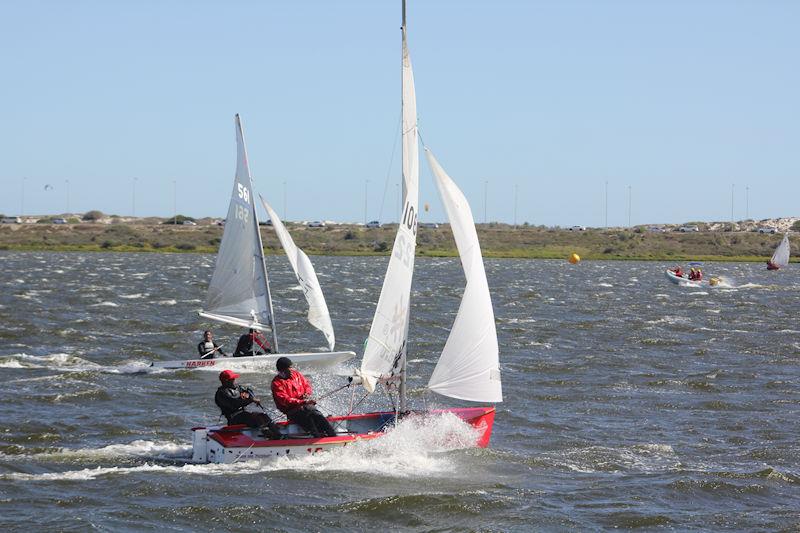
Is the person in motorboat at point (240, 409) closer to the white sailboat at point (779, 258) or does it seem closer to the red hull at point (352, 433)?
the red hull at point (352, 433)

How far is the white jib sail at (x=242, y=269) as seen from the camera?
31.7 metres

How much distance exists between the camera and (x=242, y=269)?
104 feet

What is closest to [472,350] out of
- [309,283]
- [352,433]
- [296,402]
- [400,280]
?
[400,280]

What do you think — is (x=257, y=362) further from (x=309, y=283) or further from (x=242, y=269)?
(x=242, y=269)

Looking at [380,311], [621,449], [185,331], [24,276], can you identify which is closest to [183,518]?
[380,311]

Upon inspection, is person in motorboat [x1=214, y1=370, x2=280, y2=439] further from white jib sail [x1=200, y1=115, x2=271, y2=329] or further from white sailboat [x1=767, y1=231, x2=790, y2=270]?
white sailboat [x1=767, y1=231, x2=790, y2=270]

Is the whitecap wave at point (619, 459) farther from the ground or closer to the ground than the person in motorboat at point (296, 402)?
closer to the ground

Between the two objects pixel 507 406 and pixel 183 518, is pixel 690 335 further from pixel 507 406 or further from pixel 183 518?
pixel 183 518

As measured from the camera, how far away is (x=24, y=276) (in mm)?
75688

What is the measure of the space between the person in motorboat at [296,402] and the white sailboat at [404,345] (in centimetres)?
25

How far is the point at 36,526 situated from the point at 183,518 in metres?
2.05

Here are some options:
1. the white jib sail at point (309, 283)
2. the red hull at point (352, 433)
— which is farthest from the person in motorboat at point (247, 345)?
the red hull at point (352, 433)

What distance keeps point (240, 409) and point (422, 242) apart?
14069 centimetres

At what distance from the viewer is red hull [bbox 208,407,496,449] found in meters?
19.6
